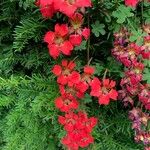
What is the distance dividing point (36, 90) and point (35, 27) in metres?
0.26

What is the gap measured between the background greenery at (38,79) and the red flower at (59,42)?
15 cm

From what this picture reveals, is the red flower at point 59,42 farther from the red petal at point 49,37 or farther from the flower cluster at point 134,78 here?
the flower cluster at point 134,78

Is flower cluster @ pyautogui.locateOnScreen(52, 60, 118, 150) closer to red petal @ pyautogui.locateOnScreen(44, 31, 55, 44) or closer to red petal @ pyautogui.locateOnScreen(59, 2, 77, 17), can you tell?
red petal @ pyautogui.locateOnScreen(44, 31, 55, 44)

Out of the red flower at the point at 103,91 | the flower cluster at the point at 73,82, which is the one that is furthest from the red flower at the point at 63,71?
the red flower at the point at 103,91

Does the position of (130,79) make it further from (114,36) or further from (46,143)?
(46,143)

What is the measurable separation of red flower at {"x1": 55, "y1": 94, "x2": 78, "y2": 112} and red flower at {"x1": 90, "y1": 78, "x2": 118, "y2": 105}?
0.28ft

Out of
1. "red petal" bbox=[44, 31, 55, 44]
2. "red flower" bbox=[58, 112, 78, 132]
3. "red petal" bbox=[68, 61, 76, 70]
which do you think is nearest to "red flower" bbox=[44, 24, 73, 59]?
"red petal" bbox=[44, 31, 55, 44]

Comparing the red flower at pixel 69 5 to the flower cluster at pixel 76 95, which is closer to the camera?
the red flower at pixel 69 5

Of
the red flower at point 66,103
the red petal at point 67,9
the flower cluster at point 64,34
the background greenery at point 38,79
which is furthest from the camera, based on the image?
the background greenery at point 38,79

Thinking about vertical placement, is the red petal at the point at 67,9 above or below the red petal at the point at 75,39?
above

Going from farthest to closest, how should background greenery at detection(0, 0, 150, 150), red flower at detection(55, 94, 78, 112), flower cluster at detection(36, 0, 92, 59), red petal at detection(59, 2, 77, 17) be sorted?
1. background greenery at detection(0, 0, 150, 150)
2. red flower at detection(55, 94, 78, 112)
3. flower cluster at detection(36, 0, 92, 59)
4. red petal at detection(59, 2, 77, 17)

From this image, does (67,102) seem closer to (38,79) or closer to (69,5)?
(38,79)

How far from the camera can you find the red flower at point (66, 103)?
1564 mm

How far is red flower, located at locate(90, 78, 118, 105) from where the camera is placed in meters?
1.53
